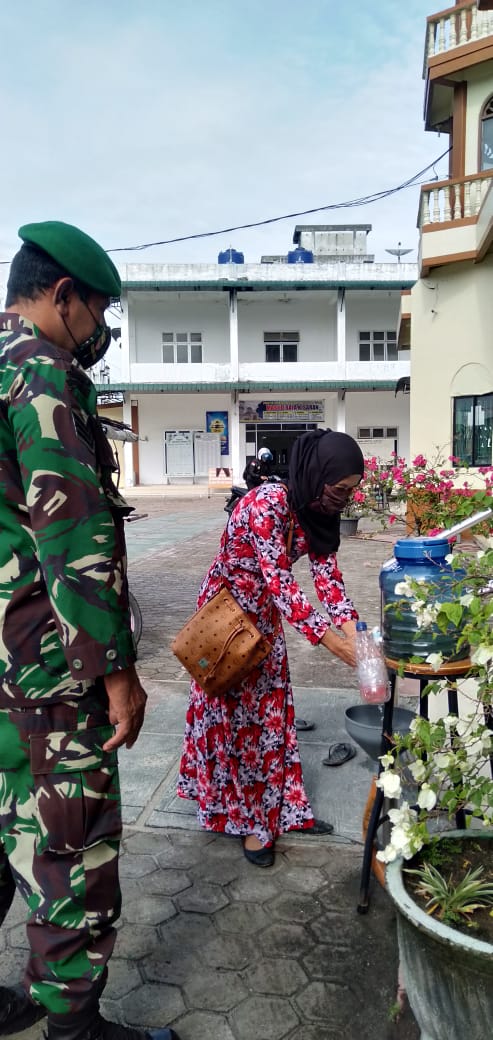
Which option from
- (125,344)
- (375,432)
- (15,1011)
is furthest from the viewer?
(375,432)

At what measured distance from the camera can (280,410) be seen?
81.9 ft

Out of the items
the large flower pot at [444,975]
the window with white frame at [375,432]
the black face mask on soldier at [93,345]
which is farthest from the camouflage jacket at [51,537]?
the window with white frame at [375,432]

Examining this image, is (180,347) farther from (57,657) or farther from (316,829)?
(57,657)

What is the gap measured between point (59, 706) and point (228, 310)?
2518cm

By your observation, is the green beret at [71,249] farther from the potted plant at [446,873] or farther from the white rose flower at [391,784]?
the white rose flower at [391,784]

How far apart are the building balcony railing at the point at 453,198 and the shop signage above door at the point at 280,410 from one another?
48.6ft

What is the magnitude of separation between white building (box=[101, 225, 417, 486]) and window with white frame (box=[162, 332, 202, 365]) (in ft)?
0.13

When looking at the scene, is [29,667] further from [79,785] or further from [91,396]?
[91,396]

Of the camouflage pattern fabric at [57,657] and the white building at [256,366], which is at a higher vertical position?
the white building at [256,366]

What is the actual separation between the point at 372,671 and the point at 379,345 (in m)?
25.1

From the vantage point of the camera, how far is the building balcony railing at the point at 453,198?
9781 mm

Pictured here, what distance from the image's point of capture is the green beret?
1.34 meters

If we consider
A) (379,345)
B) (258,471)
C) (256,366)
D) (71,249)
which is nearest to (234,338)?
(256,366)

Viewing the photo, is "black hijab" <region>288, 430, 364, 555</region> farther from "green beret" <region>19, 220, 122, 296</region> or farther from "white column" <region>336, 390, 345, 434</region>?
"white column" <region>336, 390, 345, 434</region>
